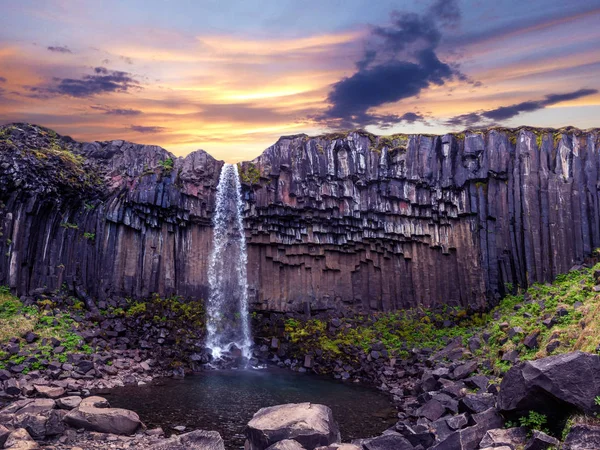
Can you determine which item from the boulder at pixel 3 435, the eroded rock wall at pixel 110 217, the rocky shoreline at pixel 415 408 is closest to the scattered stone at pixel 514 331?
the rocky shoreline at pixel 415 408

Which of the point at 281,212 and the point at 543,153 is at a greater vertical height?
the point at 543,153

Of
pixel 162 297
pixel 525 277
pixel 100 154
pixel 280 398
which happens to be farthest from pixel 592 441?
pixel 100 154

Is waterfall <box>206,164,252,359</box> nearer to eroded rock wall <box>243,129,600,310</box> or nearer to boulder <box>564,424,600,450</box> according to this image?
eroded rock wall <box>243,129,600,310</box>

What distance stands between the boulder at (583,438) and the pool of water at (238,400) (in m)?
8.19

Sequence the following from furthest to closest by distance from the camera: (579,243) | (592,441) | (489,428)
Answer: (579,243) < (489,428) < (592,441)

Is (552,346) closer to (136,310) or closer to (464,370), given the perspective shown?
(464,370)

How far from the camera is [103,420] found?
577 inches

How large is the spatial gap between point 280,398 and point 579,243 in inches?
727

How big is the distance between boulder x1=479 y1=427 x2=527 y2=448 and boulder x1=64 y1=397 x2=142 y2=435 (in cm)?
1040

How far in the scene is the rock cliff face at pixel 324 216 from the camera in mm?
27234

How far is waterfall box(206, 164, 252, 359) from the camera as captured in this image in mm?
31234

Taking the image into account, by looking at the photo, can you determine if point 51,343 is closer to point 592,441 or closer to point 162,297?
point 162,297

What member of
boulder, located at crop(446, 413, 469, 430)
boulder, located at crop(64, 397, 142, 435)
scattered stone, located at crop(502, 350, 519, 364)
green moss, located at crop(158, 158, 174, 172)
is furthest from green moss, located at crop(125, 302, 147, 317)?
boulder, located at crop(446, 413, 469, 430)

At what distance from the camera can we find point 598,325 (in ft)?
44.9
